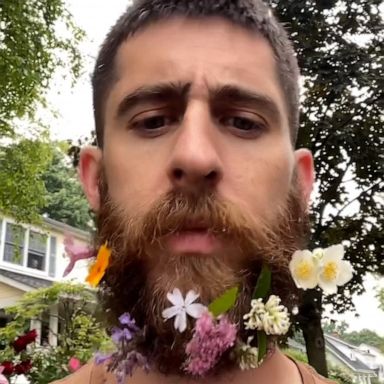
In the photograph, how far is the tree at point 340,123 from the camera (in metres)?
5.36

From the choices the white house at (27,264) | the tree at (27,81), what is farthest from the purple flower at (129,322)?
the white house at (27,264)

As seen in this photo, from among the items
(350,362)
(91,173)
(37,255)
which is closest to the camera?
(91,173)

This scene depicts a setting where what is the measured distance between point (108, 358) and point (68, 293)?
24.7 ft

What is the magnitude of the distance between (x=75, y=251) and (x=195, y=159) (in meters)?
0.37

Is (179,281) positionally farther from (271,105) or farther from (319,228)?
(319,228)

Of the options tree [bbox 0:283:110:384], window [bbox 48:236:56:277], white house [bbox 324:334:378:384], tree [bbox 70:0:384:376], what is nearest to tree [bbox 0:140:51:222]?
tree [bbox 0:283:110:384]

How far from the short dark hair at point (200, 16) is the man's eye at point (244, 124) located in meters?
0.13

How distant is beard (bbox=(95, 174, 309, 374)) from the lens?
3.22 ft

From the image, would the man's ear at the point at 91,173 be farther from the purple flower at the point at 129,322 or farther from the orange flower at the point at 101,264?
the purple flower at the point at 129,322

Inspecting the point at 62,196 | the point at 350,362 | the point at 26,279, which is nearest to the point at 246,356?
the point at 26,279

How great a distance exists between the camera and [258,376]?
1107mm

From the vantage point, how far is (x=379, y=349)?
37.3 metres

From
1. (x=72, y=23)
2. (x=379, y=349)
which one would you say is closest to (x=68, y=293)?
(x=72, y=23)

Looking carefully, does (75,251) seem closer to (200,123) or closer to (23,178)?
(200,123)
